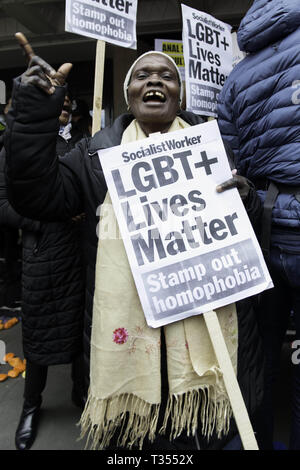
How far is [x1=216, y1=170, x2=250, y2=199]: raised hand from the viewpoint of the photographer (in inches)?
46.6

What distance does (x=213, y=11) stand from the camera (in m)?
5.18

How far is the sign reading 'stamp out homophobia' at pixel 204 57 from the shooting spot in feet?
7.15

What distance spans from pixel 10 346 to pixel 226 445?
230 cm

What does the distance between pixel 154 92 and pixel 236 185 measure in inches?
17.8

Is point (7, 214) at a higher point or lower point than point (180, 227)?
higher

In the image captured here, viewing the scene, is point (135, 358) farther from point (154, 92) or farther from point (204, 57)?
point (204, 57)

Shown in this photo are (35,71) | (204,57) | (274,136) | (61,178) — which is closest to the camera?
(35,71)

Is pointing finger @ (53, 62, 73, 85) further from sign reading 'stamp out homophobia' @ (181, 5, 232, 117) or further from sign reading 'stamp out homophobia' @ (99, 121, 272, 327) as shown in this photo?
sign reading 'stamp out homophobia' @ (181, 5, 232, 117)

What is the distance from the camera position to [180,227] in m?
1.15

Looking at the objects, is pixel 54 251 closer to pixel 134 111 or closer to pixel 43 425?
pixel 134 111

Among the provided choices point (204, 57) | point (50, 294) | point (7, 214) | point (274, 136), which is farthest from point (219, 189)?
point (204, 57)

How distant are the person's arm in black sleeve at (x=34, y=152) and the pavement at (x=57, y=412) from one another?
4.79 ft

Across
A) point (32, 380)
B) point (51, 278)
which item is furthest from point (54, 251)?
point (32, 380)

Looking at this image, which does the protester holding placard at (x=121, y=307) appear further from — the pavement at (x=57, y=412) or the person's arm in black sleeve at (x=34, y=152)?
the pavement at (x=57, y=412)
